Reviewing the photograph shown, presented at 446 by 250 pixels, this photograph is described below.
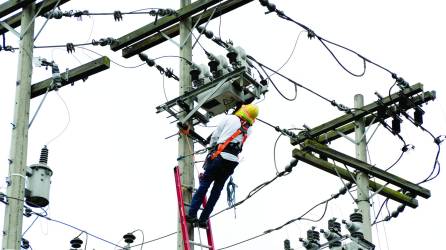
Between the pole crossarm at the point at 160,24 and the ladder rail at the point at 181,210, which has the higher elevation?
the pole crossarm at the point at 160,24

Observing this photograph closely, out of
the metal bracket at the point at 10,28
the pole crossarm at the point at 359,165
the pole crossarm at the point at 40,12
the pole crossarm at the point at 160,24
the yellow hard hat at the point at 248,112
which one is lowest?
the yellow hard hat at the point at 248,112

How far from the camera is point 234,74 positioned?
20156 mm

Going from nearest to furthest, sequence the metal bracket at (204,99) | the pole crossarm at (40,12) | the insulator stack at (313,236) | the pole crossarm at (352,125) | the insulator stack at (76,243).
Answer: the insulator stack at (76,243) < the metal bracket at (204,99) < the pole crossarm at (40,12) < the insulator stack at (313,236) < the pole crossarm at (352,125)

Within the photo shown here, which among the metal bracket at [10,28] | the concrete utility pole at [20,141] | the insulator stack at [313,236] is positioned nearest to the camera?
the concrete utility pole at [20,141]

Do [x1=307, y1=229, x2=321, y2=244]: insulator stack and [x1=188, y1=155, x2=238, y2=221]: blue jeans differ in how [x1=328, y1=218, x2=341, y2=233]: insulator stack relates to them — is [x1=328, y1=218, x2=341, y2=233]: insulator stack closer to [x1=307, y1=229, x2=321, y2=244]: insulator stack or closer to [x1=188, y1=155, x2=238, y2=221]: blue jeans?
[x1=307, y1=229, x2=321, y2=244]: insulator stack

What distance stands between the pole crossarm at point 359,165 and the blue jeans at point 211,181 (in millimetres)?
6261

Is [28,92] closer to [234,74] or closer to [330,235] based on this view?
[234,74]

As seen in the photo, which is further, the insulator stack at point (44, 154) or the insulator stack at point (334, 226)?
the insulator stack at point (334, 226)

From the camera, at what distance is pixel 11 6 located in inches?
819

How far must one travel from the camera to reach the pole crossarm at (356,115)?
27.1m

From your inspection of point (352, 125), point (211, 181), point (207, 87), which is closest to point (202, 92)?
point (207, 87)

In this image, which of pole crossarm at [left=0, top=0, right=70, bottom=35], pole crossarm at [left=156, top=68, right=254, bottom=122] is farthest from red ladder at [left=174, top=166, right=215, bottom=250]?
pole crossarm at [left=0, top=0, right=70, bottom=35]

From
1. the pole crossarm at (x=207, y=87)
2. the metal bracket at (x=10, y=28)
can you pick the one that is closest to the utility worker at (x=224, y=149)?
the pole crossarm at (x=207, y=87)

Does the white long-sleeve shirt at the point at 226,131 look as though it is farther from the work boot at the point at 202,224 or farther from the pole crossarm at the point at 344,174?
the pole crossarm at the point at 344,174
